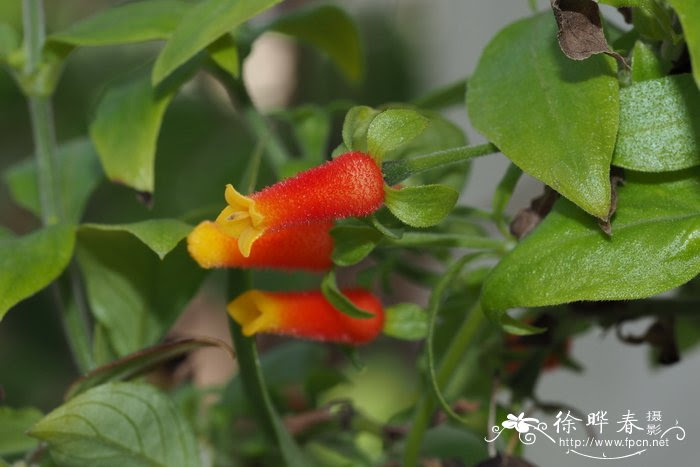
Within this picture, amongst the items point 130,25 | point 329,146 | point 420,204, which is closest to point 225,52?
point 130,25

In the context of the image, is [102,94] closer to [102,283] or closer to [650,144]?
[102,283]

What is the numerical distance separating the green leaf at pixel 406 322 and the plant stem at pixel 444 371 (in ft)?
0.09

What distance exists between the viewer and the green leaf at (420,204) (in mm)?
375

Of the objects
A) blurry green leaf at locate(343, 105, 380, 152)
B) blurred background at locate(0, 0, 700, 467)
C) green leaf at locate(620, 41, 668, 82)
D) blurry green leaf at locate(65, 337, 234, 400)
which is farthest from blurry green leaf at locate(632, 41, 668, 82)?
blurred background at locate(0, 0, 700, 467)

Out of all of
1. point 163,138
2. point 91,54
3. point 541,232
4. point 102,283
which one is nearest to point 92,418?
point 102,283

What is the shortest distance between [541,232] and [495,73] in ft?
0.24

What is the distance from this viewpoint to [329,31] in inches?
22.9

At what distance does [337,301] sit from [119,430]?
127mm

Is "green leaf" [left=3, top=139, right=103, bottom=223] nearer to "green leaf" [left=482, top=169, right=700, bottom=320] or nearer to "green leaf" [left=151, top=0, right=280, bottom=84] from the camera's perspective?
"green leaf" [left=151, top=0, right=280, bottom=84]

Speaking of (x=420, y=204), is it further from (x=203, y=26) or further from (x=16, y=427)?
(x=16, y=427)

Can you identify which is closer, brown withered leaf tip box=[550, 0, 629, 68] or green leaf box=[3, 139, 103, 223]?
brown withered leaf tip box=[550, 0, 629, 68]

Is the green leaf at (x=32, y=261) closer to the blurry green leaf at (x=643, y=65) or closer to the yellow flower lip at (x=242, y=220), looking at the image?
the yellow flower lip at (x=242, y=220)

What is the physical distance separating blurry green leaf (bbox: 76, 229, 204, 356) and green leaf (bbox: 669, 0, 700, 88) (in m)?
0.31

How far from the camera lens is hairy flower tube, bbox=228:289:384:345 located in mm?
440
